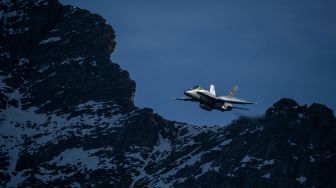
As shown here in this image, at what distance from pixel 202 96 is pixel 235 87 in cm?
2387

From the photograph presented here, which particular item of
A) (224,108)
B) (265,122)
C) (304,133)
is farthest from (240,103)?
(304,133)

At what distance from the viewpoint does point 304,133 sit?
16388cm

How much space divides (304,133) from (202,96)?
41248 millimetres

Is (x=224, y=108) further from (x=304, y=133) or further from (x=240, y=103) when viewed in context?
(x=304, y=133)

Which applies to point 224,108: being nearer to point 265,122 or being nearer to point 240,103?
point 240,103

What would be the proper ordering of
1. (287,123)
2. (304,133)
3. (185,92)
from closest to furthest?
1. (185,92)
2. (287,123)
3. (304,133)

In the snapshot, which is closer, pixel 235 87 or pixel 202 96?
pixel 202 96

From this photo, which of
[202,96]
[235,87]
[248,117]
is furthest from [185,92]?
[235,87]

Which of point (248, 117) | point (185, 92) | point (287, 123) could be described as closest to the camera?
point (185, 92)

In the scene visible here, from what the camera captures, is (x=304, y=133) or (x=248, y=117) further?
(x=304, y=133)

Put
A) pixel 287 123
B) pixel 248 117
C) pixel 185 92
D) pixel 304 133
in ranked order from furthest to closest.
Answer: pixel 304 133 < pixel 287 123 < pixel 248 117 < pixel 185 92

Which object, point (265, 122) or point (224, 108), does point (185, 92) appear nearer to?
point (224, 108)

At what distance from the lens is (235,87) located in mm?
152375

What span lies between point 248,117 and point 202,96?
1303 centimetres
